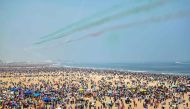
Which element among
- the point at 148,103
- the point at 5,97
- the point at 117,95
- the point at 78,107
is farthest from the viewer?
the point at 117,95

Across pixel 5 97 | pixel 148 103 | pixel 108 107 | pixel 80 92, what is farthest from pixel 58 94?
pixel 148 103

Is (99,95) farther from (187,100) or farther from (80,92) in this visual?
(187,100)

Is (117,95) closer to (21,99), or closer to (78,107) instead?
(78,107)

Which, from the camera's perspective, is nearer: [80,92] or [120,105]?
[120,105]

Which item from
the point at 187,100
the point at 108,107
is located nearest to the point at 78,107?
the point at 108,107

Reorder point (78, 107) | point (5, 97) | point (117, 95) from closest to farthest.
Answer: point (78, 107) < point (5, 97) < point (117, 95)

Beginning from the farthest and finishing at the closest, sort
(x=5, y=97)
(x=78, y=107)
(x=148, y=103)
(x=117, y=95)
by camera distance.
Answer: (x=117, y=95) → (x=5, y=97) → (x=148, y=103) → (x=78, y=107)

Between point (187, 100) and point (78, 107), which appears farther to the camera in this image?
point (187, 100)
